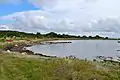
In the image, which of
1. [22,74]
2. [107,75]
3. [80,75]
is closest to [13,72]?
[22,74]

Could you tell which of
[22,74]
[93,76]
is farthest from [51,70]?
[93,76]

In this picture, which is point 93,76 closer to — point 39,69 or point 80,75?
point 80,75

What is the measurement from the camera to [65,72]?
2078 cm

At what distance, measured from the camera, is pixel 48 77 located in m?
20.3

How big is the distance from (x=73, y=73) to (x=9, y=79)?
16.4 ft

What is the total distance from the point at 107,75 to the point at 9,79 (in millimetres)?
8259

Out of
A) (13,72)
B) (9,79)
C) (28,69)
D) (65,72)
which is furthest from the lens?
(28,69)

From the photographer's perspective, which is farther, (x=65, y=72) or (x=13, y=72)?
(x=13, y=72)

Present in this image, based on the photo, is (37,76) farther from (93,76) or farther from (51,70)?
(93,76)

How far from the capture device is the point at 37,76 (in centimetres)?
2048

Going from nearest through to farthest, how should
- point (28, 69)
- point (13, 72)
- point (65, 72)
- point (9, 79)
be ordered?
point (9, 79)
point (65, 72)
point (13, 72)
point (28, 69)

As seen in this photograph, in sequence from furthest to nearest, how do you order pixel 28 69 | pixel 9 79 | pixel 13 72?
pixel 28 69 < pixel 13 72 < pixel 9 79

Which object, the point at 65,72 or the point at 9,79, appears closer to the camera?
the point at 9,79

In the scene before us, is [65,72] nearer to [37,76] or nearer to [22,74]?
[37,76]
